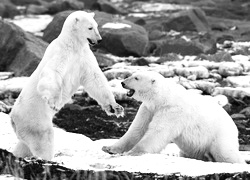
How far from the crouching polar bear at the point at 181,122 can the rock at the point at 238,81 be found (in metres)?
6.70

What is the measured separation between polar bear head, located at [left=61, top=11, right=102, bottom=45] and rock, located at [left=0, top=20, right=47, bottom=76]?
26.3ft

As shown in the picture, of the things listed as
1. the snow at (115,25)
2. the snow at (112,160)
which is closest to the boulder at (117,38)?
the snow at (115,25)

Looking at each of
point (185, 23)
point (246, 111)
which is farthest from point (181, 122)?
point (185, 23)

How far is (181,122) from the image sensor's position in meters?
7.46

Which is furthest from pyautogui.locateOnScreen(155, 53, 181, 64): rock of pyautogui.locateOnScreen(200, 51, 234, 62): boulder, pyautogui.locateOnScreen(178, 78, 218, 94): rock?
pyautogui.locateOnScreen(178, 78, 218, 94): rock

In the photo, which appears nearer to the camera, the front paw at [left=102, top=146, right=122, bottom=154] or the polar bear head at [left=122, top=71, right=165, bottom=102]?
the front paw at [left=102, top=146, right=122, bottom=154]

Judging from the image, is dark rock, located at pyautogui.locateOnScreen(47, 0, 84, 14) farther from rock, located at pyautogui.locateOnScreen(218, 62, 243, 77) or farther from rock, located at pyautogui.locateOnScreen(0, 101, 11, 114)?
rock, located at pyautogui.locateOnScreen(0, 101, 11, 114)

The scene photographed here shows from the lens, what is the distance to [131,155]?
6.92 m

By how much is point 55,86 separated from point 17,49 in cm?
983

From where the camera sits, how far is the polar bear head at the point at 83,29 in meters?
7.36

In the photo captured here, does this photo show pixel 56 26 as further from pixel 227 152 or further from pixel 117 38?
pixel 227 152

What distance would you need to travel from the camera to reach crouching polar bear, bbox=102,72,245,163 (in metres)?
7.46

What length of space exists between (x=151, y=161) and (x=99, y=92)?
1.74 m

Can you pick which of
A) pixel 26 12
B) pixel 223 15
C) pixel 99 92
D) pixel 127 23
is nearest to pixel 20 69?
pixel 127 23
